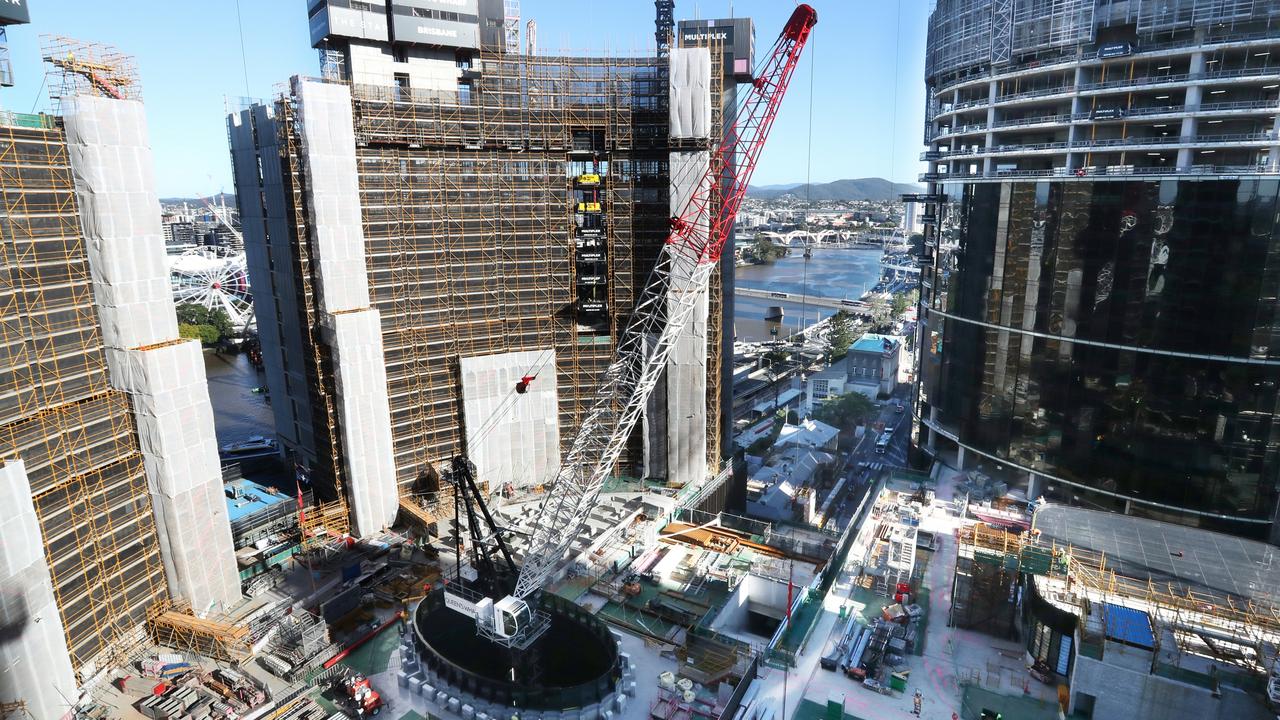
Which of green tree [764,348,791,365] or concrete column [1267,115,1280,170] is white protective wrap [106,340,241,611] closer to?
concrete column [1267,115,1280,170]

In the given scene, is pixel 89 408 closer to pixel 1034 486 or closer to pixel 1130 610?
pixel 1130 610

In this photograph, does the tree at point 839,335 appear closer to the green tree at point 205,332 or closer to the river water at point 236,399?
the river water at point 236,399

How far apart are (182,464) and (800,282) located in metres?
122

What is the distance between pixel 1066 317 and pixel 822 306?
270ft

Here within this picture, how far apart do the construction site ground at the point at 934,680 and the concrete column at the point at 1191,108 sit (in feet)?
84.0

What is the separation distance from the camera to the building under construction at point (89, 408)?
19.9 m

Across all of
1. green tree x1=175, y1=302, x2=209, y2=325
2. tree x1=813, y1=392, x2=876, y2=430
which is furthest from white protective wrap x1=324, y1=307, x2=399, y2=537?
green tree x1=175, y1=302, x2=209, y2=325

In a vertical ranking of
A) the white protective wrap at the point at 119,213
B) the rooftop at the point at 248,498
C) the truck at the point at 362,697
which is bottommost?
the truck at the point at 362,697

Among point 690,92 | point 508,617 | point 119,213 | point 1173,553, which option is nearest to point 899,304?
point 690,92

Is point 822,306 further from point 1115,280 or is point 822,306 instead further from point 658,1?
point 1115,280

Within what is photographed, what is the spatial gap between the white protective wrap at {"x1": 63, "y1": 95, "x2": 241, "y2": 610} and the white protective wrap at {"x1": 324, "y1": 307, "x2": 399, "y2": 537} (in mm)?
5948

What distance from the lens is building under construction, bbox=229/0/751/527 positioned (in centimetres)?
3084

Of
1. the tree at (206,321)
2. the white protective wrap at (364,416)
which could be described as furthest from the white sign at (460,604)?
the tree at (206,321)

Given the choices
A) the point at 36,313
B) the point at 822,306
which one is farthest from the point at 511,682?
the point at 822,306
